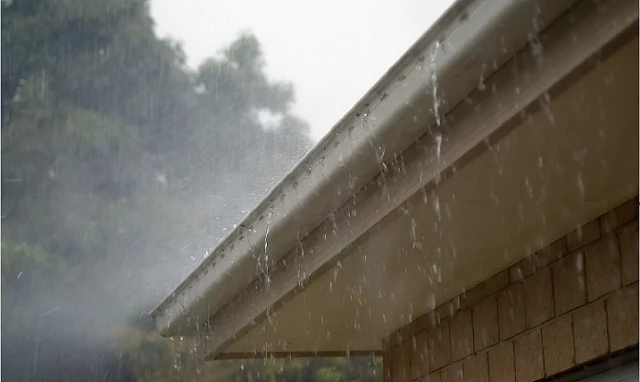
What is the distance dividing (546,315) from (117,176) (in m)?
12.3

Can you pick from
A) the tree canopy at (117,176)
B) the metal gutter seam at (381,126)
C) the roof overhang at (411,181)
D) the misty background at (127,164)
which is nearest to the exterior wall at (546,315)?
the roof overhang at (411,181)

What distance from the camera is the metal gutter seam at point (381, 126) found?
6.94ft

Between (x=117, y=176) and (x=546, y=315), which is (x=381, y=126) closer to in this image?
(x=546, y=315)

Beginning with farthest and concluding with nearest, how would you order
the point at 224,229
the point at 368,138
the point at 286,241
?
the point at 224,229 < the point at 286,241 < the point at 368,138

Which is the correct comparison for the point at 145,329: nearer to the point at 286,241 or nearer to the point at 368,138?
the point at 286,241

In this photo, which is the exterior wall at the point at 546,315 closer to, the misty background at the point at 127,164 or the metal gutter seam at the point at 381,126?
the metal gutter seam at the point at 381,126

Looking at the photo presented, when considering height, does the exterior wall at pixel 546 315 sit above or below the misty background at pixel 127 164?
below

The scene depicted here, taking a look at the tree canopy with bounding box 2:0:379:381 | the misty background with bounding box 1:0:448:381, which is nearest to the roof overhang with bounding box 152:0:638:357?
the misty background with bounding box 1:0:448:381

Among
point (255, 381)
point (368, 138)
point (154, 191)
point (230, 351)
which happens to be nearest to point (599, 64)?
point (368, 138)

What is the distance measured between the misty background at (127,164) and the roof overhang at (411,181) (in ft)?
26.5

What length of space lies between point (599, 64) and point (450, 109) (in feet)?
1.49

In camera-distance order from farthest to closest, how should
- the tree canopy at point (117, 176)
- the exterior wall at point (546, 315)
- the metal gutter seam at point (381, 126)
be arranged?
the tree canopy at point (117, 176), the exterior wall at point (546, 315), the metal gutter seam at point (381, 126)

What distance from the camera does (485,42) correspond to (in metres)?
2.14

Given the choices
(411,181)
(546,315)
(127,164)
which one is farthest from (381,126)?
(127,164)
